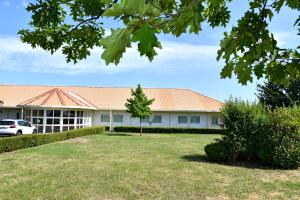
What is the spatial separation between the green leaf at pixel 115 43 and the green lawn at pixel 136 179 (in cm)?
1005

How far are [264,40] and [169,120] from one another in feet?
152

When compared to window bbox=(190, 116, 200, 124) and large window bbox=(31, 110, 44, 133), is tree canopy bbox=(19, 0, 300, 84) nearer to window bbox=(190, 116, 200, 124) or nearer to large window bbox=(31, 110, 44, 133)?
large window bbox=(31, 110, 44, 133)

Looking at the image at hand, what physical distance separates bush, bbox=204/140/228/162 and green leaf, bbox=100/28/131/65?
1685 cm

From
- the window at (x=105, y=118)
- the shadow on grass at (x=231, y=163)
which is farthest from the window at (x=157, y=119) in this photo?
the shadow on grass at (x=231, y=163)

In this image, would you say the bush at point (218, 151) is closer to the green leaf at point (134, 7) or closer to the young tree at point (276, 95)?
the green leaf at point (134, 7)

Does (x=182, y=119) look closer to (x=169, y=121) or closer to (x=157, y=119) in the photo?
(x=169, y=121)

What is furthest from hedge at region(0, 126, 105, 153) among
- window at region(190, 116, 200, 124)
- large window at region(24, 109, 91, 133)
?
window at region(190, 116, 200, 124)

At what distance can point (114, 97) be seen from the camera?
176ft

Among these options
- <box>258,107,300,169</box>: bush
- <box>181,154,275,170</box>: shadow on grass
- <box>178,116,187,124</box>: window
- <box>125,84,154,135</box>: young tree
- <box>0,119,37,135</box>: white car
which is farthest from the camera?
<box>178,116,187,124</box>: window

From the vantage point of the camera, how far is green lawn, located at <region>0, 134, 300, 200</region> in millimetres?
11852

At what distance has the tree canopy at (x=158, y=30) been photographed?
1670 millimetres

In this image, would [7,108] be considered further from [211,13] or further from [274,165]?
[211,13]

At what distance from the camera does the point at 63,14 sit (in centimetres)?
547

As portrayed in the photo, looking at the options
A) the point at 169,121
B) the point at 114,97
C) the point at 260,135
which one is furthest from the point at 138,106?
the point at 260,135
